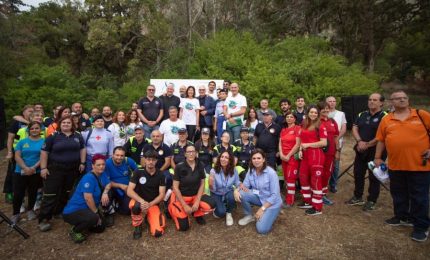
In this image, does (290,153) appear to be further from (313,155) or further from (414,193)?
(414,193)

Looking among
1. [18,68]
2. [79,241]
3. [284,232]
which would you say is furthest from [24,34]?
[284,232]

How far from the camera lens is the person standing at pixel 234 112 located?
6.74 metres

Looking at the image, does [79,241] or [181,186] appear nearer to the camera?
[79,241]

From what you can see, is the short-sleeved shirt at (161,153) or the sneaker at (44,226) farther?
the short-sleeved shirt at (161,153)

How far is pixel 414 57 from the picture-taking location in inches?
995

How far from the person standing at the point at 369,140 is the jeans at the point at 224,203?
2418mm

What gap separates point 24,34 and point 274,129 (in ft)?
50.3

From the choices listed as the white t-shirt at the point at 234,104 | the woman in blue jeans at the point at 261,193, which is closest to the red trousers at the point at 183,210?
the woman in blue jeans at the point at 261,193

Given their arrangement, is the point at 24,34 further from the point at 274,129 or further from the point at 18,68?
the point at 274,129

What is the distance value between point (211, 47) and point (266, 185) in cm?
1027

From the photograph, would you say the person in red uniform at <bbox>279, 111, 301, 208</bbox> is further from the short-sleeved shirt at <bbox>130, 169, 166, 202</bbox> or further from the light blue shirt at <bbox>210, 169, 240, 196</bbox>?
the short-sleeved shirt at <bbox>130, 169, 166, 202</bbox>

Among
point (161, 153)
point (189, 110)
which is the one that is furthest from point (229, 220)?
point (189, 110)

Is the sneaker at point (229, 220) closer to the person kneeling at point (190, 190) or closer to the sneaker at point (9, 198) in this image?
the person kneeling at point (190, 190)

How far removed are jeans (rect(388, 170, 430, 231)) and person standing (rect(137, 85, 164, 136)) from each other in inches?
190
